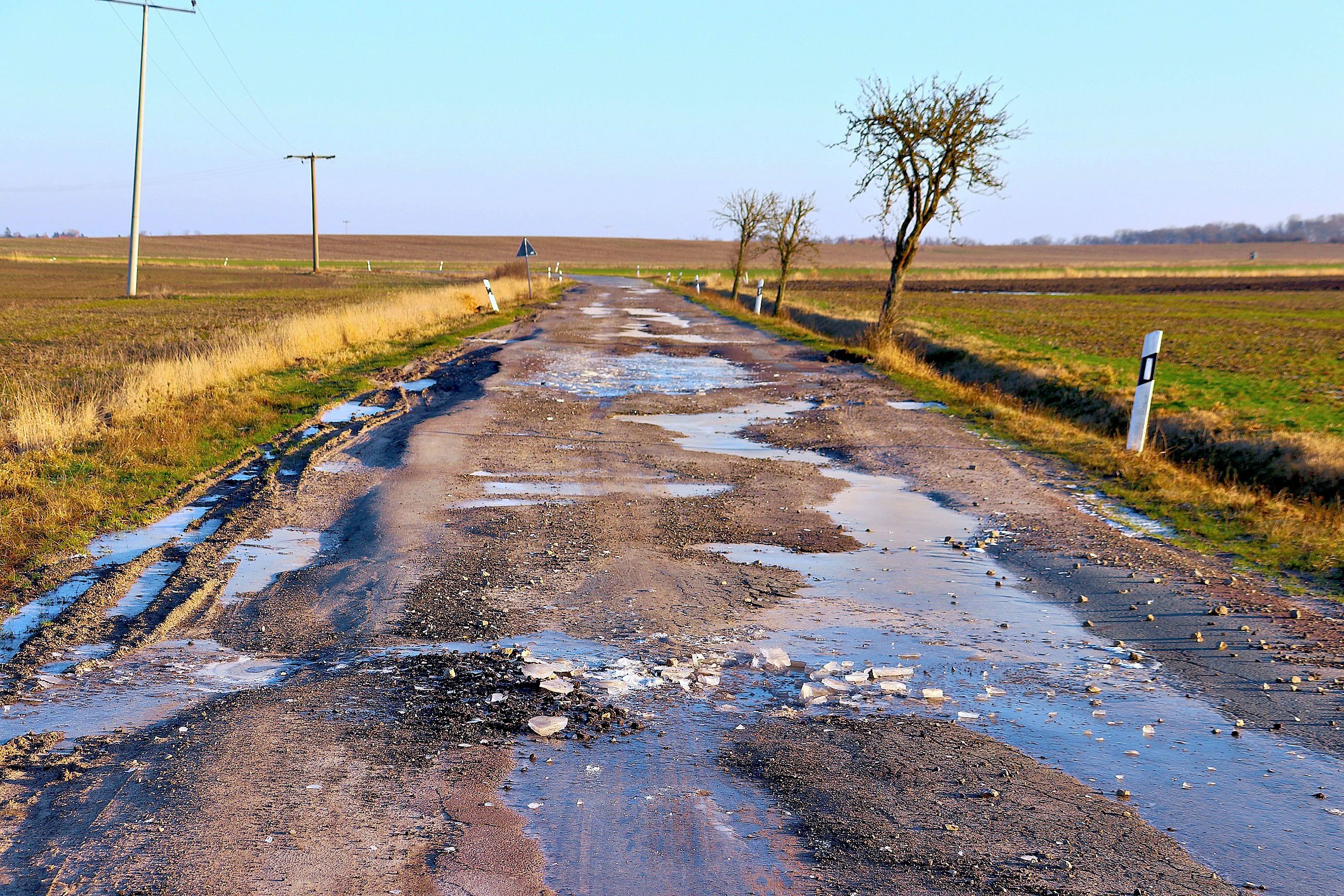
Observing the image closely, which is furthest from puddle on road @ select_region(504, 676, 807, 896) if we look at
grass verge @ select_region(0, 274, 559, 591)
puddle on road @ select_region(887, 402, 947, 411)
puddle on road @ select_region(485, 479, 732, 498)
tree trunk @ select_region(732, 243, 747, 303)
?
tree trunk @ select_region(732, 243, 747, 303)

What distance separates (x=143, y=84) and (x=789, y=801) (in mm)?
39443

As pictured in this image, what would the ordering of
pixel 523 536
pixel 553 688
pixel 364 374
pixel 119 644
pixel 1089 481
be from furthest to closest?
pixel 364 374, pixel 1089 481, pixel 523 536, pixel 119 644, pixel 553 688

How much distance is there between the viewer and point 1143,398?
11.6 m

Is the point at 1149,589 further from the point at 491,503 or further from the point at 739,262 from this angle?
the point at 739,262

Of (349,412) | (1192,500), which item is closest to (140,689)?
(1192,500)

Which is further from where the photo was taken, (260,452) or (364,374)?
(364,374)

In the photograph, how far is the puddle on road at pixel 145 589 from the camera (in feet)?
20.0

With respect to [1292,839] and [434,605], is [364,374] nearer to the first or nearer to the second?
[434,605]

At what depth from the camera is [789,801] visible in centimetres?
390

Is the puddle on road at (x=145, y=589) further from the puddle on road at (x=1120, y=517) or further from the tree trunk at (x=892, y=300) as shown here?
the tree trunk at (x=892, y=300)

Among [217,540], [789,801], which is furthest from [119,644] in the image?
[789,801]

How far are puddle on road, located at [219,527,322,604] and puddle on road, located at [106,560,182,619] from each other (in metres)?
0.37

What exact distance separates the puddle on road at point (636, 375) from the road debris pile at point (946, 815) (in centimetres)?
1138

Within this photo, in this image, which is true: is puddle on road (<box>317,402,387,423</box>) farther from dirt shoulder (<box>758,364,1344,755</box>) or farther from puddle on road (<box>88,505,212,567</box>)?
dirt shoulder (<box>758,364,1344,755</box>)
